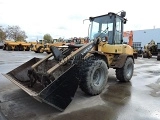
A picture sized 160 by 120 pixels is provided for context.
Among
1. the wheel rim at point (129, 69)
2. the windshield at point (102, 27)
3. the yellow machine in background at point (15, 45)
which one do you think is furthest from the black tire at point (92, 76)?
the yellow machine in background at point (15, 45)

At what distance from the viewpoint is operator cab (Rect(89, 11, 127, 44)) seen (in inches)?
293

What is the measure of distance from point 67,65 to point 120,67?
8.32ft

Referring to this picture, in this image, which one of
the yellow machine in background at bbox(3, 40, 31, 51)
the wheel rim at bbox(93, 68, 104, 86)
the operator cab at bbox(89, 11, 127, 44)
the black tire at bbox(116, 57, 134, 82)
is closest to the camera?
the wheel rim at bbox(93, 68, 104, 86)

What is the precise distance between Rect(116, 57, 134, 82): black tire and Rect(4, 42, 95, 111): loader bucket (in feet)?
6.57

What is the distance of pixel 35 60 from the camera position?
22.0 feet

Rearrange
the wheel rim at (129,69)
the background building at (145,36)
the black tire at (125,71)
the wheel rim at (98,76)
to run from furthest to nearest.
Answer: the background building at (145,36), the wheel rim at (129,69), the black tire at (125,71), the wheel rim at (98,76)

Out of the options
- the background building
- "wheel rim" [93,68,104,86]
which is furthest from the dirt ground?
the background building

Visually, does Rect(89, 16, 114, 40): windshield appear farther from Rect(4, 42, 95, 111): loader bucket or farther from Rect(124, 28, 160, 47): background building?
Rect(124, 28, 160, 47): background building

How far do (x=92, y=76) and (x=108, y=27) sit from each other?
2603 mm

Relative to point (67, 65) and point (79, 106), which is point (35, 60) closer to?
point (67, 65)

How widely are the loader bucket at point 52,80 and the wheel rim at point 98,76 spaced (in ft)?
2.22

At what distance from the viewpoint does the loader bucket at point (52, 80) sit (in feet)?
14.5

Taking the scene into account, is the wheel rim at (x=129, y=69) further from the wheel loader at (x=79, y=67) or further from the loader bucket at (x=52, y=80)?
the loader bucket at (x=52, y=80)

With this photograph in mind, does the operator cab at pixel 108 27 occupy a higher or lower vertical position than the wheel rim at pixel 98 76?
higher
